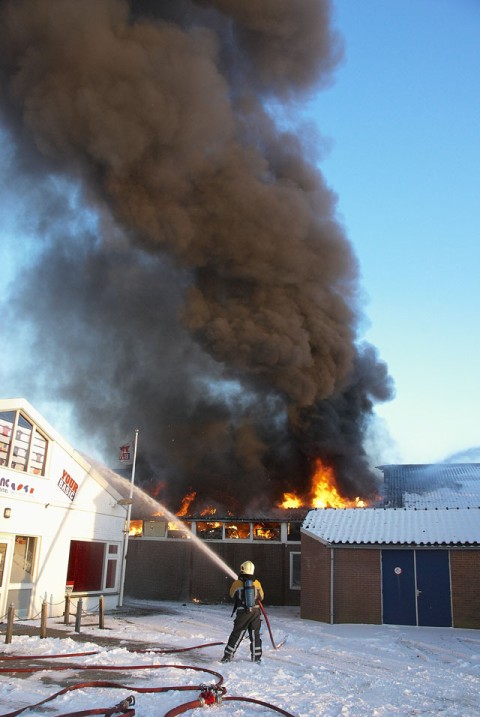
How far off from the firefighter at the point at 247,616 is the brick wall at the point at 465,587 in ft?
26.7

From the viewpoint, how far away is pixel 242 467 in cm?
2798

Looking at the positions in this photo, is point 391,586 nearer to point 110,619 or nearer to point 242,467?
point 110,619

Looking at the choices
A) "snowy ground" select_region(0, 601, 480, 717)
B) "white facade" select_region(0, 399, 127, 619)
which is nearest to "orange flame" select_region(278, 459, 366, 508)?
"white facade" select_region(0, 399, 127, 619)

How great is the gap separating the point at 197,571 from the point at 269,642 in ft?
44.4

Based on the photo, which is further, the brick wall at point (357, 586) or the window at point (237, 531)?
the window at point (237, 531)

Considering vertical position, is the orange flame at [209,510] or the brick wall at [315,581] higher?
the orange flame at [209,510]

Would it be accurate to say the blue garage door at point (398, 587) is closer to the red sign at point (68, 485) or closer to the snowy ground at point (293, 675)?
the snowy ground at point (293, 675)

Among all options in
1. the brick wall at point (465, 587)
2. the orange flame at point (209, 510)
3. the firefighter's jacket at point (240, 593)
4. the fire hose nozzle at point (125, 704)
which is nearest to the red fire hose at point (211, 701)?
the fire hose nozzle at point (125, 704)

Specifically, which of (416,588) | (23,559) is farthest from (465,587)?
(23,559)

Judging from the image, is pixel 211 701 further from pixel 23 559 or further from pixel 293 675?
pixel 23 559

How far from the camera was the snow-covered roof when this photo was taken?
15.1m

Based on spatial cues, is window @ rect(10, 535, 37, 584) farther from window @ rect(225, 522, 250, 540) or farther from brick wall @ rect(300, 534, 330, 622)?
window @ rect(225, 522, 250, 540)

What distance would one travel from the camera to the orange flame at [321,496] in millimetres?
25828

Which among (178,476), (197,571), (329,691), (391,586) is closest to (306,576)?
(391,586)
